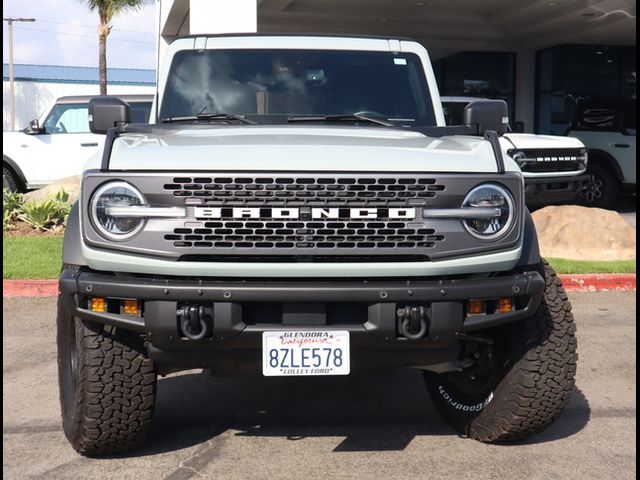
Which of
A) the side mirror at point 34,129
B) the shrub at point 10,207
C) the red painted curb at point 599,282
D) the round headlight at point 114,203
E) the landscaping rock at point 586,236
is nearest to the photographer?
the round headlight at point 114,203

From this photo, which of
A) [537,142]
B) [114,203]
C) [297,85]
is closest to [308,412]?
[114,203]

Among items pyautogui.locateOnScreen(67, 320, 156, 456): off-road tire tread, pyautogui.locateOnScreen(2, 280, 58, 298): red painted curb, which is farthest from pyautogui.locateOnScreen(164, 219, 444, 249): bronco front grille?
pyautogui.locateOnScreen(2, 280, 58, 298): red painted curb

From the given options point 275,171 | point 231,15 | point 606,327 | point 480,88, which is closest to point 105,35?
point 480,88

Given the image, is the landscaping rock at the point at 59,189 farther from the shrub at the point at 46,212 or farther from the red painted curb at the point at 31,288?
the red painted curb at the point at 31,288

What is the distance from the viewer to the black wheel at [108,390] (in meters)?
3.60

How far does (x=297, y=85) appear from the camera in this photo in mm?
4973

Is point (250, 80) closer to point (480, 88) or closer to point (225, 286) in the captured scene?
point (225, 286)

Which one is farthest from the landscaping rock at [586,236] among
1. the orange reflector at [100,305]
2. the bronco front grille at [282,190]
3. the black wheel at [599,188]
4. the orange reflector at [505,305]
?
the orange reflector at [100,305]

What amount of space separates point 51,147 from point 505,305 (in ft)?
37.7

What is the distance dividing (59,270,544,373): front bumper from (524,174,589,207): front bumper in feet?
27.7

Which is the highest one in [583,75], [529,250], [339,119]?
[583,75]

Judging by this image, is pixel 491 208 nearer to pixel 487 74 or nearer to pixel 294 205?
pixel 294 205

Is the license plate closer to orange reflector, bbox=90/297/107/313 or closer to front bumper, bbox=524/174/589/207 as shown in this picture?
orange reflector, bbox=90/297/107/313

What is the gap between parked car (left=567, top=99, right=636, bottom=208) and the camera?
1461cm
